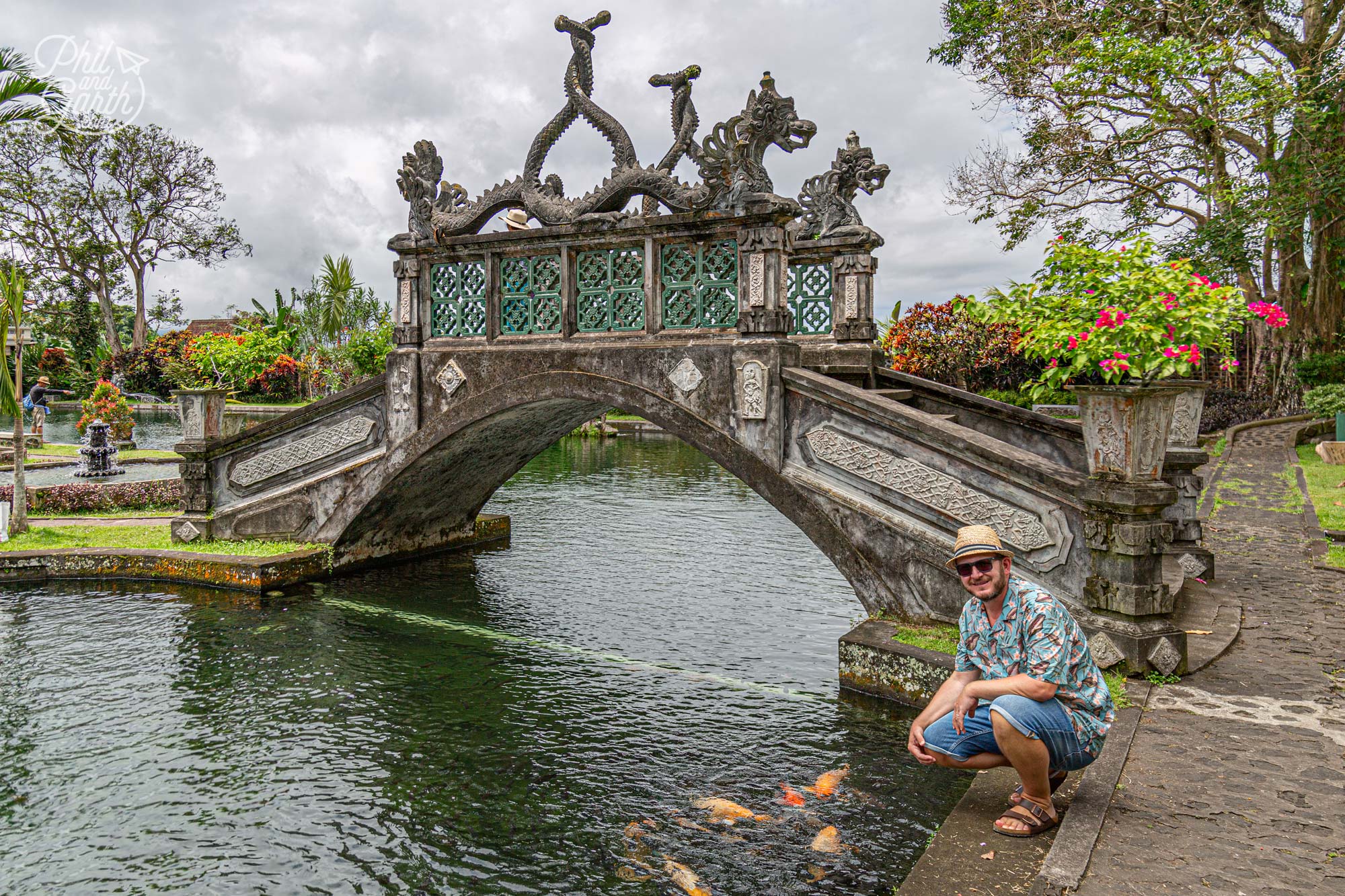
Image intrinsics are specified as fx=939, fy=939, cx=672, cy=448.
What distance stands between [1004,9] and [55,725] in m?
20.5

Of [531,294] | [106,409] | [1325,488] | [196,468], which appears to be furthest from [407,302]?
[106,409]

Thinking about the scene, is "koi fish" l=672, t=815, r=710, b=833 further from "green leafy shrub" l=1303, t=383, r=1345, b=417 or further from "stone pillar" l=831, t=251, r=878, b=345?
"green leafy shrub" l=1303, t=383, r=1345, b=417

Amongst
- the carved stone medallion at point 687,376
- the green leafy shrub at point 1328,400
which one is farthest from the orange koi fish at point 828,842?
the green leafy shrub at point 1328,400

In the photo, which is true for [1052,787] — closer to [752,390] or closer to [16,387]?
[752,390]

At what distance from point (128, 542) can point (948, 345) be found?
1776 cm

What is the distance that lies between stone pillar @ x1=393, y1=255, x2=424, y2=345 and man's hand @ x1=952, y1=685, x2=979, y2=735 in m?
7.30

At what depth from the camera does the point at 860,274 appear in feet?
33.1

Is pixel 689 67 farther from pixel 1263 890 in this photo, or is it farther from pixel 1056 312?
pixel 1263 890

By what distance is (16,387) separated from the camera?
10.5 metres

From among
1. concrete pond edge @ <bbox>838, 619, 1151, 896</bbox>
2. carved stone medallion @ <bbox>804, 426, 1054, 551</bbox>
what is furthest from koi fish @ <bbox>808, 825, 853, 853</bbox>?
carved stone medallion @ <bbox>804, 426, 1054, 551</bbox>

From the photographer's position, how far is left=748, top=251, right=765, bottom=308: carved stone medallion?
777 centimetres

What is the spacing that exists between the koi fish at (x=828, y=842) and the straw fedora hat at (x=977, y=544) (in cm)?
163

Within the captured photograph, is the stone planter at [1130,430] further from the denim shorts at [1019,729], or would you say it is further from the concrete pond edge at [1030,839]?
the denim shorts at [1019,729]

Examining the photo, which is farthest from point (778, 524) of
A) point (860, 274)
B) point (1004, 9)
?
point (1004, 9)
